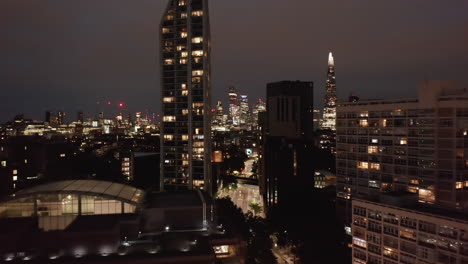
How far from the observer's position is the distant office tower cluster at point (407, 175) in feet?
91.1

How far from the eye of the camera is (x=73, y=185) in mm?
30031

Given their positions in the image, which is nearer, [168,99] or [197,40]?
[197,40]

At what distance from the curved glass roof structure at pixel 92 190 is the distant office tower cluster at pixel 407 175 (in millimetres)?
19946

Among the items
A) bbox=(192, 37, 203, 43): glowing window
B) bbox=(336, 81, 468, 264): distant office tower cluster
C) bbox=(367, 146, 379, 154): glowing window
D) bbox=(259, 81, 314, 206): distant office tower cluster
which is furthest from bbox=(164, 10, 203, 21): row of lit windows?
bbox=(367, 146, 379, 154): glowing window

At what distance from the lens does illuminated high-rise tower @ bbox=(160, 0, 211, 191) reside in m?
51.5

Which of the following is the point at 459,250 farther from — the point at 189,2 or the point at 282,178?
the point at 189,2

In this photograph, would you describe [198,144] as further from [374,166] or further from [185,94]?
[374,166]

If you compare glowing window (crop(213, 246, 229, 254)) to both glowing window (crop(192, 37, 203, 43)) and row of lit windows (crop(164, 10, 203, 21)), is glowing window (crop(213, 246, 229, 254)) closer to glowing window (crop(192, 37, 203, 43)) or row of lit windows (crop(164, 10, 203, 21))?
glowing window (crop(192, 37, 203, 43))

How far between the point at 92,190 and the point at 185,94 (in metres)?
25.3

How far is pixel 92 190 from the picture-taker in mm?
29141

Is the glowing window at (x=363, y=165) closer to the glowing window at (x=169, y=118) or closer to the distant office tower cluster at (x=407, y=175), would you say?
the distant office tower cluster at (x=407, y=175)

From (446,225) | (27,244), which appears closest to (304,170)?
(446,225)

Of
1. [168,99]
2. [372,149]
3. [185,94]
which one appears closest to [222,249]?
[372,149]

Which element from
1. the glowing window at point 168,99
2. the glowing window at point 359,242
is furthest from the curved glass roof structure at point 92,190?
the glowing window at point 168,99
